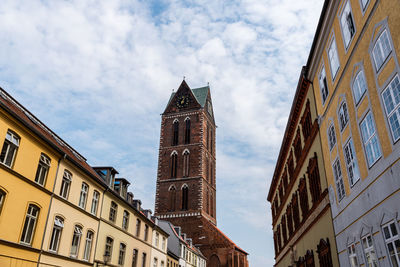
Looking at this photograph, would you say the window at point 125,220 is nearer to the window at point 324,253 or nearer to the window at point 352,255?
the window at point 324,253

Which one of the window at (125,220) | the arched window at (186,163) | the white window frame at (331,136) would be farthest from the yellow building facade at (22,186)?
the arched window at (186,163)

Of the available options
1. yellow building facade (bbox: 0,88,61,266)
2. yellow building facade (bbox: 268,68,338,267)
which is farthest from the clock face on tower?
yellow building facade (bbox: 0,88,61,266)

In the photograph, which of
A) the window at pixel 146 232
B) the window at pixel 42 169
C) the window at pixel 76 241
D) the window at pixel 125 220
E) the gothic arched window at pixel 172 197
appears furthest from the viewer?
the gothic arched window at pixel 172 197

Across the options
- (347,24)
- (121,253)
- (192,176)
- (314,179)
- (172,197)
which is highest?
(192,176)

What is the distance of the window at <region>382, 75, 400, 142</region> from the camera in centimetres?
914

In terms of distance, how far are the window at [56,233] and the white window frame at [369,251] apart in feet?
49.9

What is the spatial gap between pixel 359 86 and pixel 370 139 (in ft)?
6.44

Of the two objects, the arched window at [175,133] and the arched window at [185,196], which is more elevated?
the arched window at [175,133]

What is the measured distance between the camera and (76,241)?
822 inches

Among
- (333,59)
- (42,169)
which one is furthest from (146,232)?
(333,59)

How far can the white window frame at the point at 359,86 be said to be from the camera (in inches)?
448

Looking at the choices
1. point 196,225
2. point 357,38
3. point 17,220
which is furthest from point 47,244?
point 196,225

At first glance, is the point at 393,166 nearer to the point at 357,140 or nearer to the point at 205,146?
the point at 357,140

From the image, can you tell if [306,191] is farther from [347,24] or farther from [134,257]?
[134,257]
